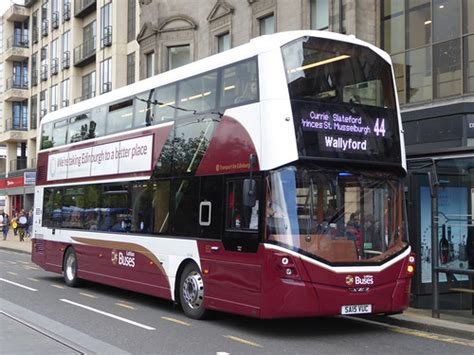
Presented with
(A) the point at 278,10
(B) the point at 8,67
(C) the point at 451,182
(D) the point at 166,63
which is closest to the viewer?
(C) the point at 451,182

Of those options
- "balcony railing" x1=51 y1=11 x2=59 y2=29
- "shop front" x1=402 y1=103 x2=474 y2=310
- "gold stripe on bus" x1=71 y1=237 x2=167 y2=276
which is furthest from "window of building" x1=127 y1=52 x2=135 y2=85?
"shop front" x1=402 y1=103 x2=474 y2=310

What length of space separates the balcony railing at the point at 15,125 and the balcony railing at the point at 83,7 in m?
15.1

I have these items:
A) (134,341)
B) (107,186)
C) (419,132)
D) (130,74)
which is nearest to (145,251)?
(107,186)

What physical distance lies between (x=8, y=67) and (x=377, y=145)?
5258cm

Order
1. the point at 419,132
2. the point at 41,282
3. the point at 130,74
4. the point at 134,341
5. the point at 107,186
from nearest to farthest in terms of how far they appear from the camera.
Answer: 1. the point at 134,341
2. the point at 107,186
3. the point at 41,282
4. the point at 419,132
5. the point at 130,74

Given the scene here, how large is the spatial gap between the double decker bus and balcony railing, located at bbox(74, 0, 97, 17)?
102 feet

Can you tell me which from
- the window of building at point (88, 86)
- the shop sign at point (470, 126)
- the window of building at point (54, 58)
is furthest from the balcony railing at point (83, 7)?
the shop sign at point (470, 126)

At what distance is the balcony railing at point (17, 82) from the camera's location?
53.9 m

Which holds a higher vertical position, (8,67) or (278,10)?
(8,67)

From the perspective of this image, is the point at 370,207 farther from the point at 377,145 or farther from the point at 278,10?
the point at 278,10

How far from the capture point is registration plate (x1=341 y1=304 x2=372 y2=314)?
8398 mm

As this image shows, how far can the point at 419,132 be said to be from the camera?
1653 centimetres

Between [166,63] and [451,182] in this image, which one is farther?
[166,63]

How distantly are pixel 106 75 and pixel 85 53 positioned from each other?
5397mm
